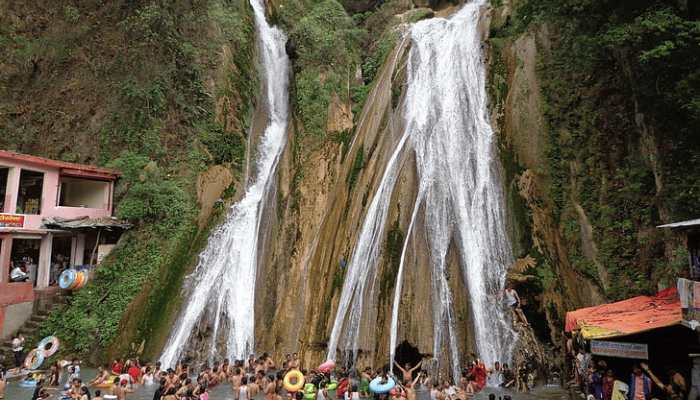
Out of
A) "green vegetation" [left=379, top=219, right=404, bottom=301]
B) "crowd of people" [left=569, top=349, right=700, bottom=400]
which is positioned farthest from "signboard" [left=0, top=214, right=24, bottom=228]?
"crowd of people" [left=569, top=349, right=700, bottom=400]

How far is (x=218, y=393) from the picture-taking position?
1406cm

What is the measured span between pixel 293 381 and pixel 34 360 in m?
10.6

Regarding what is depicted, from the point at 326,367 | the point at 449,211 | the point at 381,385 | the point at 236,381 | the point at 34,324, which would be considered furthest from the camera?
the point at 34,324

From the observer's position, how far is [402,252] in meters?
15.5

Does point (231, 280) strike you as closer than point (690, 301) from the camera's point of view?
No

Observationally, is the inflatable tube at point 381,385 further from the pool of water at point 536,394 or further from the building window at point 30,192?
the building window at point 30,192

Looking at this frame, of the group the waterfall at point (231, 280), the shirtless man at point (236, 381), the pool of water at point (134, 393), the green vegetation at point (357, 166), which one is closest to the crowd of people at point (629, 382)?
the shirtless man at point (236, 381)

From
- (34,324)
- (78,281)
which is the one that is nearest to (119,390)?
(78,281)

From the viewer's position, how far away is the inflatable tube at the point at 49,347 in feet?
57.9

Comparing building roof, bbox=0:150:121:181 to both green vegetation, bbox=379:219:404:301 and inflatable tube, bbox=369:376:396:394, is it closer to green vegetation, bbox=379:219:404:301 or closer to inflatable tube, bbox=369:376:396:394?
green vegetation, bbox=379:219:404:301

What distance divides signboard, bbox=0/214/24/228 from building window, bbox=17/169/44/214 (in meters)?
1.85

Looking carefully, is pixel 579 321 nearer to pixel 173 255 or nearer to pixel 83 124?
pixel 173 255

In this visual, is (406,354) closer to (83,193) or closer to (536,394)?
(536,394)

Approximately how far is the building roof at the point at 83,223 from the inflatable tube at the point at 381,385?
14668mm
